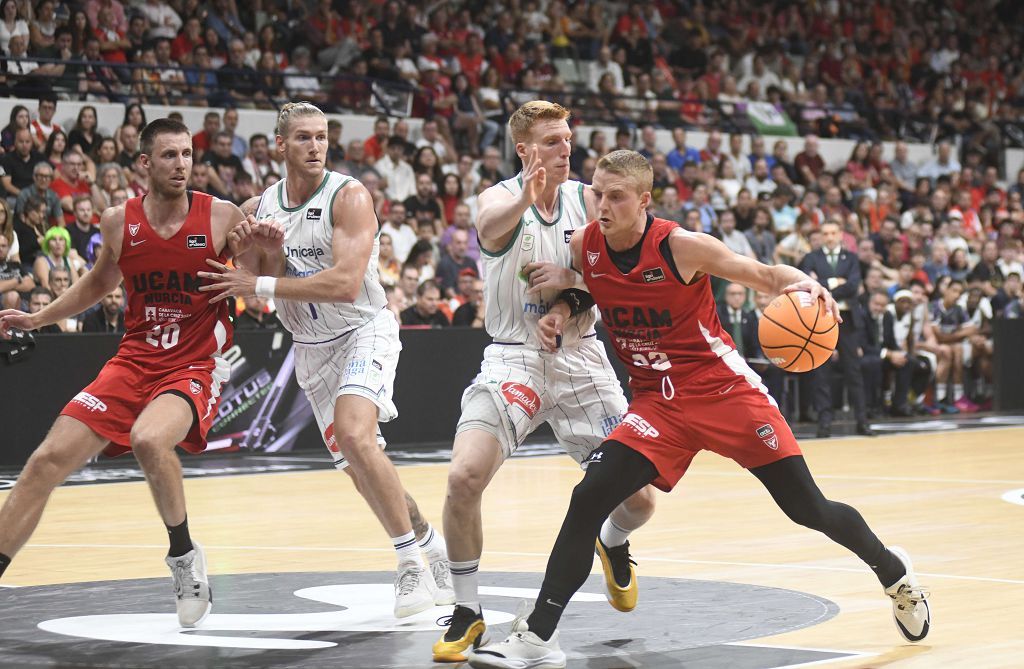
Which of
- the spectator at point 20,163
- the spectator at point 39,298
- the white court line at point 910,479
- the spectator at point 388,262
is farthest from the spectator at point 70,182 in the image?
the white court line at point 910,479

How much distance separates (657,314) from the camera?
5902mm

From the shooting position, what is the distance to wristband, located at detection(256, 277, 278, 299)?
636 cm

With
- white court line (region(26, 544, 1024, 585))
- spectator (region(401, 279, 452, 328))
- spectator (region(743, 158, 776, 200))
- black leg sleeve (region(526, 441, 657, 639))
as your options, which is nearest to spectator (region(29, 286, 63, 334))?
spectator (region(401, 279, 452, 328))

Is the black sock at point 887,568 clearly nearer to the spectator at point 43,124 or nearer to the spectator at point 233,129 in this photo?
the spectator at point 43,124

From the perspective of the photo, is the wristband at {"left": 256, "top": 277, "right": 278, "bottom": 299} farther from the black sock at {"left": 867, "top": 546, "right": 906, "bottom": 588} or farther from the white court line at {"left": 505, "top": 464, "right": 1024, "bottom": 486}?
the white court line at {"left": 505, "top": 464, "right": 1024, "bottom": 486}

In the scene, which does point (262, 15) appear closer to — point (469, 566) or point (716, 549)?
point (716, 549)

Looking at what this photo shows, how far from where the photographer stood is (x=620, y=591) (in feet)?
21.0

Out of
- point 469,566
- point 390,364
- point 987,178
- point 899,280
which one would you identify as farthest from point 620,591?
point 987,178

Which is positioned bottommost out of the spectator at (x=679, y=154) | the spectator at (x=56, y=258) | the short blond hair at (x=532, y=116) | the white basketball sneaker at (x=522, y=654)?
the white basketball sneaker at (x=522, y=654)

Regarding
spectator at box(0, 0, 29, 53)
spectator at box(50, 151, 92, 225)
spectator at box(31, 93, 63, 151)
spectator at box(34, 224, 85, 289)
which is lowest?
spectator at box(34, 224, 85, 289)

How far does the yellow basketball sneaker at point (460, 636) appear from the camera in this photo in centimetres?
557

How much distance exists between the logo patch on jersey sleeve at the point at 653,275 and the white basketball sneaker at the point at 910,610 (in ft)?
4.90

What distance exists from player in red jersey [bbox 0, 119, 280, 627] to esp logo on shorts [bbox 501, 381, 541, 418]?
1.24 metres

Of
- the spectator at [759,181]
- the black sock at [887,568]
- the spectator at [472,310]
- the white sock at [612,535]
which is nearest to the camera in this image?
the black sock at [887,568]
